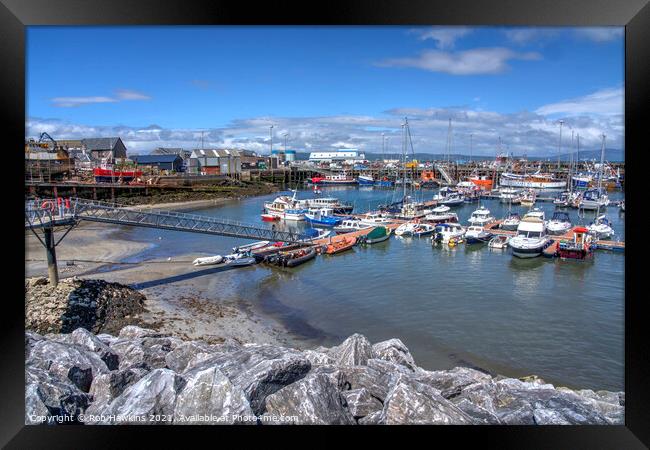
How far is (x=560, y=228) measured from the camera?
15.5m

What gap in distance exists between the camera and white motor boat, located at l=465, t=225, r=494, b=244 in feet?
48.9

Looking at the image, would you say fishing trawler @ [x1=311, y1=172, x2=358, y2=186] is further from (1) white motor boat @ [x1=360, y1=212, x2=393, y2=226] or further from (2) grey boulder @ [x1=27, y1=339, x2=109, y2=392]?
(2) grey boulder @ [x1=27, y1=339, x2=109, y2=392]

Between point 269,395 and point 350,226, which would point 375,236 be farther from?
point 269,395

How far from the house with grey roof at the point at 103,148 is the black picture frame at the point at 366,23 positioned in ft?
48.9

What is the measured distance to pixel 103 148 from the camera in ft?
57.0

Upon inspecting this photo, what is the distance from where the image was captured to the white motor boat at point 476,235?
1490 centimetres

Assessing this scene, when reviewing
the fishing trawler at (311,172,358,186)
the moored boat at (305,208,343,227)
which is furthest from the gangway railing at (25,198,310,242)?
the fishing trawler at (311,172,358,186)

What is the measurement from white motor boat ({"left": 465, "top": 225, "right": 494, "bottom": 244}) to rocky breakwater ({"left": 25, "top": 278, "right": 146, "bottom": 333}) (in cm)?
1001

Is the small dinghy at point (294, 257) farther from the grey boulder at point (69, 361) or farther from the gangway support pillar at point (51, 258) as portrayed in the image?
the grey boulder at point (69, 361)

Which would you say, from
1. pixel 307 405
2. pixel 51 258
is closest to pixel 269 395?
pixel 307 405

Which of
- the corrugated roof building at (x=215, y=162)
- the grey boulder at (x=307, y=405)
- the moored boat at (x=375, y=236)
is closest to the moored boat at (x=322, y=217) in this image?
the moored boat at (x=375, y=236)

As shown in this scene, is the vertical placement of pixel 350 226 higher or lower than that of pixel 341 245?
higher

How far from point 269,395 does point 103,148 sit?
16625 mm
